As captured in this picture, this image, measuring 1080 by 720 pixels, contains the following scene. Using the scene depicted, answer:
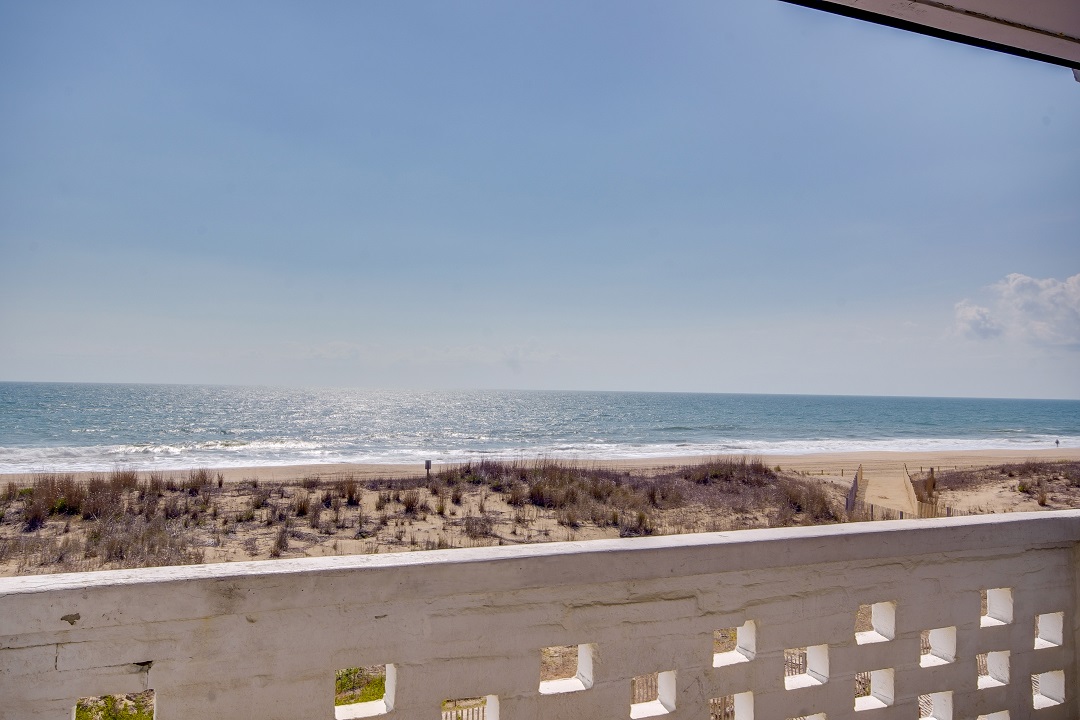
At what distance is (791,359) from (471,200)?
5123 centimetres

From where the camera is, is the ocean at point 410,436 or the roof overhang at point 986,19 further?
the ocean at point 410,436

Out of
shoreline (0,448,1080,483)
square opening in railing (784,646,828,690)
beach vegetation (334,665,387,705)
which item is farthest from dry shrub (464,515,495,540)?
square opening in railing (784,646,828,690)

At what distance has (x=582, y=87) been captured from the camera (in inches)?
499

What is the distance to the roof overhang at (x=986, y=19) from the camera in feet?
5.13

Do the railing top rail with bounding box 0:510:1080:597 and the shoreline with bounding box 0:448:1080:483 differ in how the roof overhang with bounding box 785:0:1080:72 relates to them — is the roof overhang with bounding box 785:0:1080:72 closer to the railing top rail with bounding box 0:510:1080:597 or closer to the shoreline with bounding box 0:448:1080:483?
the railing top rail with bounding box 0:510:1080:597

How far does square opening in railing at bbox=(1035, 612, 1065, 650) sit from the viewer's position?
7.40 feet

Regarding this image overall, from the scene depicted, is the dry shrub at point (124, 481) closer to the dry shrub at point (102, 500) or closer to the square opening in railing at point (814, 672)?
the dry shrub at point (102, 500)

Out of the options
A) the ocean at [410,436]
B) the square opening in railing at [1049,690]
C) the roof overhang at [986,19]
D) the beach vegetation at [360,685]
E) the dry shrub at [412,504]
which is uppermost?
the roof overhang at [986,19]

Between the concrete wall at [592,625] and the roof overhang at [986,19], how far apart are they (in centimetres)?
143

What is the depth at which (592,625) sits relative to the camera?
67.0 inches

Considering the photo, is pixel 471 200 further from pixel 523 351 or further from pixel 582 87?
pixel 523 351

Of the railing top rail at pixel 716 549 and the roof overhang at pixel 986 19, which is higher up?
the roof overhang at pixel 986 19

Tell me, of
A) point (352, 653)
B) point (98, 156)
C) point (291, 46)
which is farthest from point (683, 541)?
point (98, 156)

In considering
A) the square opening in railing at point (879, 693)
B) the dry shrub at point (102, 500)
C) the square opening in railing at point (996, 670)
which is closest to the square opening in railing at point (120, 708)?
the square opening in railing at point (879, 693)
